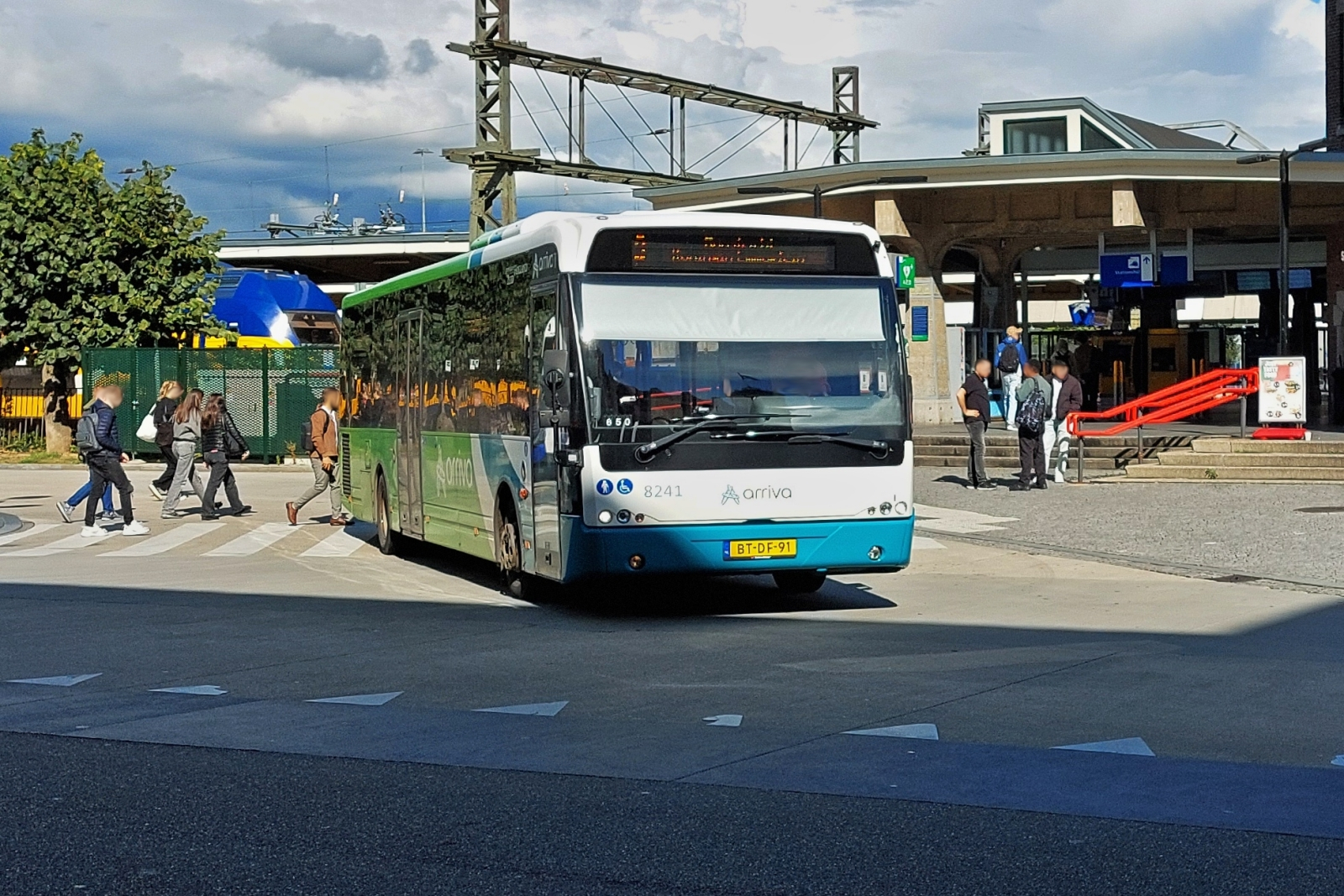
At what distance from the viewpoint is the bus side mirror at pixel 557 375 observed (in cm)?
1227

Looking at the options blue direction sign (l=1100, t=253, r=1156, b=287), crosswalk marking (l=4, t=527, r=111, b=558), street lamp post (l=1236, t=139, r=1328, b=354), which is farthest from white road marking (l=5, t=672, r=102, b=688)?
blue direction sign (l=1100, t=253, r=1156, b=287)

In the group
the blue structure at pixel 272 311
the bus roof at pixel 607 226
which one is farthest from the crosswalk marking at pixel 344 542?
the blue structure at pixel 272 311

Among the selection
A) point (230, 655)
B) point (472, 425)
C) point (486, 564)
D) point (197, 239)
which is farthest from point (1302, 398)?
point (197, 239)

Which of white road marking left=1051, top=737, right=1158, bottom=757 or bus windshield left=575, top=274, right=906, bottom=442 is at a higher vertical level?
bus windshield left=575, top=274, right=906, bottom=442

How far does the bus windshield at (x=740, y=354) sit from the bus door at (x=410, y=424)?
4560 mm

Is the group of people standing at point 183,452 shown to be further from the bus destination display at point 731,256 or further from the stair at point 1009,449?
the stair at point 1009,449

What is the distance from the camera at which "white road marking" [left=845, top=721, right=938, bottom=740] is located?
8.09 meters

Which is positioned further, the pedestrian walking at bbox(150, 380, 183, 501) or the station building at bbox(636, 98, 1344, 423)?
the station building at bbox(636, 98, 1344, 423)

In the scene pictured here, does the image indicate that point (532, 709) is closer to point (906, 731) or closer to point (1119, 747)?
point (906, 731)

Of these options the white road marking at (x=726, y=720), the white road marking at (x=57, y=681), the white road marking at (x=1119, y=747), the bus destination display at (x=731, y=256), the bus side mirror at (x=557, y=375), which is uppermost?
the bus destination display at (x=731, y=256)

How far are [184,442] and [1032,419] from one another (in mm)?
11353

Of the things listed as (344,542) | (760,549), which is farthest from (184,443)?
(760,549)

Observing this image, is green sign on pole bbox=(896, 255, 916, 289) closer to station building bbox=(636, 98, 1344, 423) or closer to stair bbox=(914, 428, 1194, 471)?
station building bbox=(636, 98, 1344, 423)

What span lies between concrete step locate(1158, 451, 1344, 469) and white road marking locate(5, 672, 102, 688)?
19.4 meters
